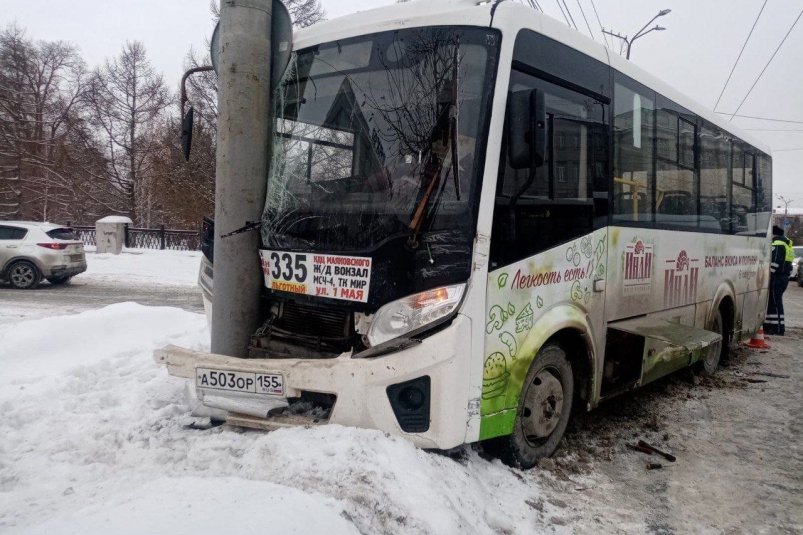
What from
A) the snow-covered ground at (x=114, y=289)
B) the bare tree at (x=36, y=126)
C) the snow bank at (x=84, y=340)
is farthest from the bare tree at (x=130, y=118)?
the snow bank at (x=84, y=340)

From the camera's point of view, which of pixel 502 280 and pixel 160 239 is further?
pixel 160 239

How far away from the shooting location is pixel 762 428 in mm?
5086

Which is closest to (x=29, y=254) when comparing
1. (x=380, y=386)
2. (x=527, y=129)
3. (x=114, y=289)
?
(x=114, y=289)

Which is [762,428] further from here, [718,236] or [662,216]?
[718,236]

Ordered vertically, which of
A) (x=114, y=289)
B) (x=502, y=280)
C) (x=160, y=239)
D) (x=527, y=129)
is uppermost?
(x=527, y=129)

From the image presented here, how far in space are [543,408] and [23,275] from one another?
1445cm

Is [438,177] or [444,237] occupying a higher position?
[438,177]

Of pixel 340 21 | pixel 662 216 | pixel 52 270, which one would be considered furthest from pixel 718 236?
pixel 52 270

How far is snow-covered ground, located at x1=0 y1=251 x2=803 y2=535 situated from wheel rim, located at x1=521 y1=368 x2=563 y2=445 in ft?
0.77

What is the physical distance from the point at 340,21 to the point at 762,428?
5041 mm

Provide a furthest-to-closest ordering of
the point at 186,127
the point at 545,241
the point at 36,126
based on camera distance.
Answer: the point at 36,126 < the point at 186,127 < the point at 545,241

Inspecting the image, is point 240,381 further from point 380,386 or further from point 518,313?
point 518,313

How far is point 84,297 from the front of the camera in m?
12.6

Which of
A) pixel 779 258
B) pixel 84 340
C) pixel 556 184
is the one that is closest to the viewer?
pixel 556 184
